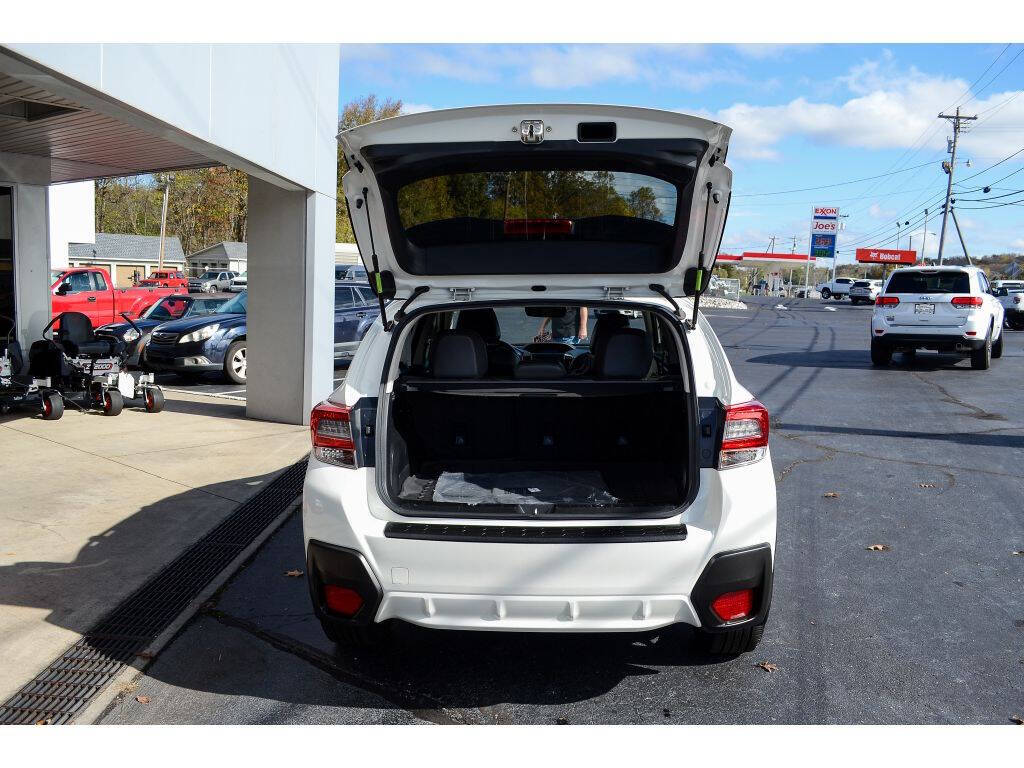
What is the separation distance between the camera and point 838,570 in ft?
16.6

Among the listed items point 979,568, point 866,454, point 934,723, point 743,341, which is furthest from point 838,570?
point 743,341

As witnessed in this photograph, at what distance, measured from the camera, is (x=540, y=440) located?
4559 mm

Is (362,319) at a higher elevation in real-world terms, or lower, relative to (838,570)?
higher

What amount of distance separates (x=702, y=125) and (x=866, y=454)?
5.59m

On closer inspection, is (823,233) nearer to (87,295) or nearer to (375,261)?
(87,295)

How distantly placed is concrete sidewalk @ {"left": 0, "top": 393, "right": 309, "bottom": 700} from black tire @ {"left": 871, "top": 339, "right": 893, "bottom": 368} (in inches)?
414

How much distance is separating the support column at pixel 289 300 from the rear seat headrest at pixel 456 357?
5.54 metres

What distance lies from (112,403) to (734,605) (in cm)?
860

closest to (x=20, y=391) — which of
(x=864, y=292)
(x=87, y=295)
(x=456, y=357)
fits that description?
(x=456, y=357)

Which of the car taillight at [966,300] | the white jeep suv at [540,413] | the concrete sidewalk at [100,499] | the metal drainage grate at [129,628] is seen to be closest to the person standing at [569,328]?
the white jeep suv at [540,413]

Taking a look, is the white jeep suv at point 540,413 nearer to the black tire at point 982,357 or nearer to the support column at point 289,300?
the support column at point 289,300

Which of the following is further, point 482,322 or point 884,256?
point 884,256

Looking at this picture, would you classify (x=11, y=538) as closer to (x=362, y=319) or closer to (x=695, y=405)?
(x=695, y=405)

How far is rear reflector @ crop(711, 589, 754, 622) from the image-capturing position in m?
3.29
